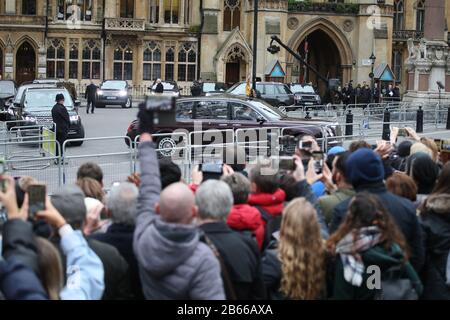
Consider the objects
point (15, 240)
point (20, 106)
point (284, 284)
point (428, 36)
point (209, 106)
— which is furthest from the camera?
point (428, 36)

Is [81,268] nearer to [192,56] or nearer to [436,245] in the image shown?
[436,245]

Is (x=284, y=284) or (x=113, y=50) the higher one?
Result: (x=113, y=50)

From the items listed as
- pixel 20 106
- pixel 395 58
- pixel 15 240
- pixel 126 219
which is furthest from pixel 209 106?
pixel 395 58

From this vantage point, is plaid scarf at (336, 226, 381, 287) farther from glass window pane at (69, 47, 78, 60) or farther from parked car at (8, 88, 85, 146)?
glass window pane at (69, 47, 78, 60)

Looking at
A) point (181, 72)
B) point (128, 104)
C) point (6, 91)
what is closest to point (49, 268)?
point (6, 91)

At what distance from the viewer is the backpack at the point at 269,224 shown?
6.55 metres

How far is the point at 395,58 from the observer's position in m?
54.3

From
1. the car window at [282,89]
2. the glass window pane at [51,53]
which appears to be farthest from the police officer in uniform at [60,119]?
the glass window pane at [51,53]

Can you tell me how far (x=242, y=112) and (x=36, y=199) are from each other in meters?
14.8

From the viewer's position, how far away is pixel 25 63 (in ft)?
158

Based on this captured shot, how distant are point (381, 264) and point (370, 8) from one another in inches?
1769

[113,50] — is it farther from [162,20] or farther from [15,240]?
[15,240]

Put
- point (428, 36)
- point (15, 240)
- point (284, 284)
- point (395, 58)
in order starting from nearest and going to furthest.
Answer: point (15, 240) < point (284, 284) < point (428, 36) < point (395, 58)

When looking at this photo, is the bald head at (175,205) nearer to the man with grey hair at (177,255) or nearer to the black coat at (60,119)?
the man with grey hair at (177,255)
